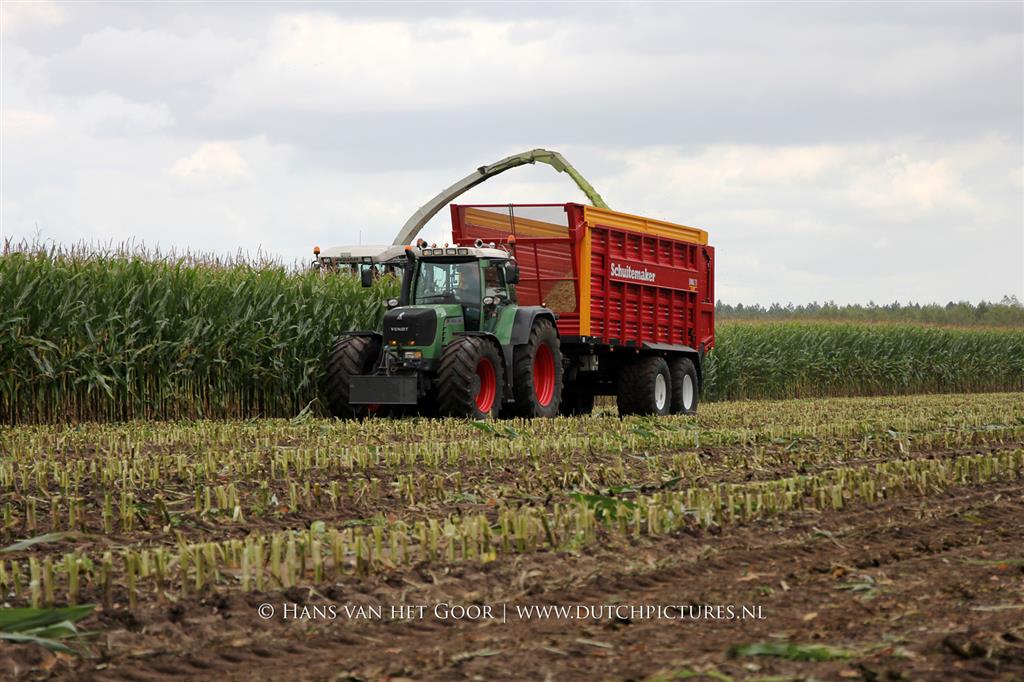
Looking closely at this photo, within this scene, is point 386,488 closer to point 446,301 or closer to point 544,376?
point 446,301

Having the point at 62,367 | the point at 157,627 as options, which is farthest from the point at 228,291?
the point at 157,627

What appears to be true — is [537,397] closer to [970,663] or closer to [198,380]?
[198,380]

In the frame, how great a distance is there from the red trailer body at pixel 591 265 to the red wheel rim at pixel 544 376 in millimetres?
475

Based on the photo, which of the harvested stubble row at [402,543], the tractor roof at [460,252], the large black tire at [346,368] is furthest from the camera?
the tractor roof at [460,252]

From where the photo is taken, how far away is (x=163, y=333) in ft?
52.2

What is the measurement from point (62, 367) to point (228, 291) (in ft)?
9.09

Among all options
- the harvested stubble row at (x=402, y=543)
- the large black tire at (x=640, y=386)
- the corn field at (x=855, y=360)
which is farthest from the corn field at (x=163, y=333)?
the corn field at (x=855, y=360)

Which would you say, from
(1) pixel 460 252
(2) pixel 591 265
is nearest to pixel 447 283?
(1) pixel 460 252

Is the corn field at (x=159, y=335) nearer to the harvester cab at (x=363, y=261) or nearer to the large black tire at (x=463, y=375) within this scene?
the harvester cab at (x=363, y=261)

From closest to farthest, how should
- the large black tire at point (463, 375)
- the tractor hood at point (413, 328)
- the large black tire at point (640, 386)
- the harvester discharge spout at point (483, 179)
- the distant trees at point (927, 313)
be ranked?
1. the large black tire at point (463, 375)
2. the tractor hood at point (413, 328)
3. the large black tire at point (640, 386)
4. the harvester discharge spout at point (483, 179)
5. the distant trees at point (927, 313)

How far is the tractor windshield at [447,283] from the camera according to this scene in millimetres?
14898

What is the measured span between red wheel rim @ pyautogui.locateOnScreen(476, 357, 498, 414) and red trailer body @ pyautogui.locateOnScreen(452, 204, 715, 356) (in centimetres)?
163

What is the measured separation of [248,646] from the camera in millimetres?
4594

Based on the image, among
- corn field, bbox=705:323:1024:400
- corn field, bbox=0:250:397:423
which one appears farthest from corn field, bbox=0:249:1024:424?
corn field, bbox=705:323:1024:400
